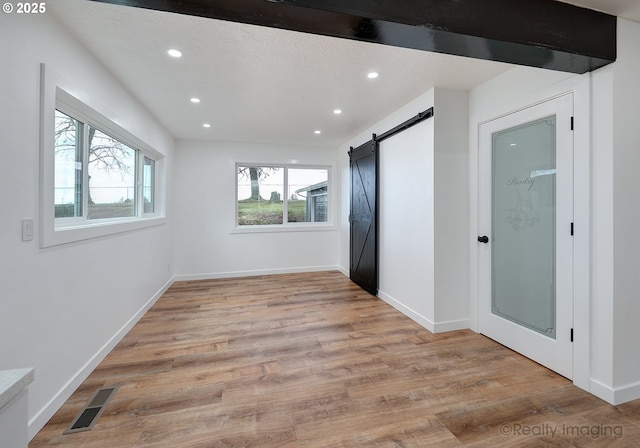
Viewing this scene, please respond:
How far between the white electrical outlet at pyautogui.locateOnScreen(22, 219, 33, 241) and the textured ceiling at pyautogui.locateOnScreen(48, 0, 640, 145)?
4.37ft

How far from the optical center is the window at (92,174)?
2.07 metres

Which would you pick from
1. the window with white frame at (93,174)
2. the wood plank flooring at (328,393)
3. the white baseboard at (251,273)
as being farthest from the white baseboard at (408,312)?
the window with white frame at (93,174)

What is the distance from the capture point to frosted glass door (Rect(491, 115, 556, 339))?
7.37ft

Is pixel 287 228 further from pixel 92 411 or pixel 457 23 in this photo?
pixel 457 23

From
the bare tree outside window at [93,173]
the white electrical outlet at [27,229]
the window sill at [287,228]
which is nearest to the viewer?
the white electrical outlet at [27,229]

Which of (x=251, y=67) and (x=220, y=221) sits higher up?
(x=251, y=67)

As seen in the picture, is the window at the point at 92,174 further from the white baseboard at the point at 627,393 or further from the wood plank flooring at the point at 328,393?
the white baseboard at the point at 627,393

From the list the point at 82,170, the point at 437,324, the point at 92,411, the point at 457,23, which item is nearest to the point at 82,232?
the point at 82,170

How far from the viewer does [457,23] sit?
1514 millimetres

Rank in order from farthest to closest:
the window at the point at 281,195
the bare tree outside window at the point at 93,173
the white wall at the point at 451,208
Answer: the window at the point at 281,195 → the white wall at the point at 451,208 → the bare tree outside window at the point at 93,173

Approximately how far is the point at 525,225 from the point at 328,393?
2.17m

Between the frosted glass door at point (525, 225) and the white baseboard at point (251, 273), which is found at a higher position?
the frosted glass door at point (525, 225)

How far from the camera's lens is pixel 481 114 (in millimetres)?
2820

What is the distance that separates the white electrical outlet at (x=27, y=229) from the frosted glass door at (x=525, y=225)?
3.57 m
